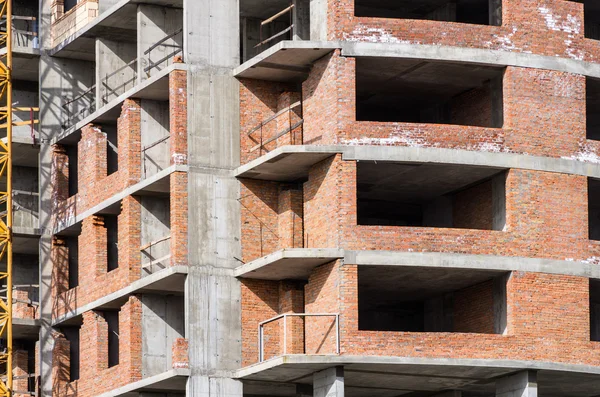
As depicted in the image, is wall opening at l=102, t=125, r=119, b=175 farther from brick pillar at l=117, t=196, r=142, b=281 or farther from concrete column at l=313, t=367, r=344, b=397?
concrete column at l=313, t=367, r=344, b=397

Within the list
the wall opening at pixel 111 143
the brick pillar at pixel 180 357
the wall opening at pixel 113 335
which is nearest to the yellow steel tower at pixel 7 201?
the wall opening at pixel 111 143

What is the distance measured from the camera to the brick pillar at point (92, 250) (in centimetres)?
6519

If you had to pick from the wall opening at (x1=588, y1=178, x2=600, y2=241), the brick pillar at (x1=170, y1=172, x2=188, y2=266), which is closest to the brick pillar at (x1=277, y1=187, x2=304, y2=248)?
the brick pillar at (x1=170, y1=172, x2=188, y2=266)

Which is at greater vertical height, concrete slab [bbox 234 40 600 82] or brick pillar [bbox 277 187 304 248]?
concrete slab [bbox 234 40 600 82]

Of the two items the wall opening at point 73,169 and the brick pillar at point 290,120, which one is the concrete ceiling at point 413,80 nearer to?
the brick pillar at point 290,120

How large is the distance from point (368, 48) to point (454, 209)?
6487mm

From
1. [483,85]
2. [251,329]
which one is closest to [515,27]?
[483,85]

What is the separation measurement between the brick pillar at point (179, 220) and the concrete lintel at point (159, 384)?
3311 millimetres

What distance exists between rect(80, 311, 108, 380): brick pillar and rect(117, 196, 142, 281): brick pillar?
2.72 metres

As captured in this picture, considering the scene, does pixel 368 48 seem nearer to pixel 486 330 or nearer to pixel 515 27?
pixel 515 27

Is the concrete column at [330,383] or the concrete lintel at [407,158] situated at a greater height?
the concrete lintel at [407,158]

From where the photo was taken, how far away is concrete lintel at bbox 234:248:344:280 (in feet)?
184

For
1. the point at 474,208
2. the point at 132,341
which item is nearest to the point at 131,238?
the point at 132,341

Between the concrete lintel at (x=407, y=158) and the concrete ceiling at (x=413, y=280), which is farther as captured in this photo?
the concrete ceiling at (x=413, y=280)
